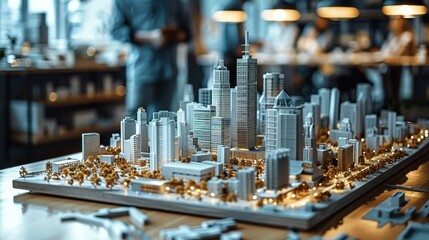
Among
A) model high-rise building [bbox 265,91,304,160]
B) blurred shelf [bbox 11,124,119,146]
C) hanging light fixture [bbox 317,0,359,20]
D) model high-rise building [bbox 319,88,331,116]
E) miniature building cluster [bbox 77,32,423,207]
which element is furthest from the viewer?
blurred shelf [bbox 11,124,119,146]

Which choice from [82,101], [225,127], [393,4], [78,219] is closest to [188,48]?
[82,101]

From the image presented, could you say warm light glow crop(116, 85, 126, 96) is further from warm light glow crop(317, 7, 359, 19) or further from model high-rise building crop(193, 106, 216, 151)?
model high-rise building crop(193, 106, 216, 151)

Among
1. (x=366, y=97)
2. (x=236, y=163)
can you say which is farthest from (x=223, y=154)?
(x=366, y=97)

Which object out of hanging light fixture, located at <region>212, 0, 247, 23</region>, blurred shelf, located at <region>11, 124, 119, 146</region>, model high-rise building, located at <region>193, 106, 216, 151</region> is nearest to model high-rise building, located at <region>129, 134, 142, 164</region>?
model high-rise building, located at <region>193, 106, 216, 151</region>

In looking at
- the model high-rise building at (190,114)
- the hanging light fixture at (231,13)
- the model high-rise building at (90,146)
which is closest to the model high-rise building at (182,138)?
the model high-rise building at (190,114)

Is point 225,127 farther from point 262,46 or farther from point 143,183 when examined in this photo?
point 262,46

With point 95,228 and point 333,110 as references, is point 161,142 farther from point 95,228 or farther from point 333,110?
point 333,110
